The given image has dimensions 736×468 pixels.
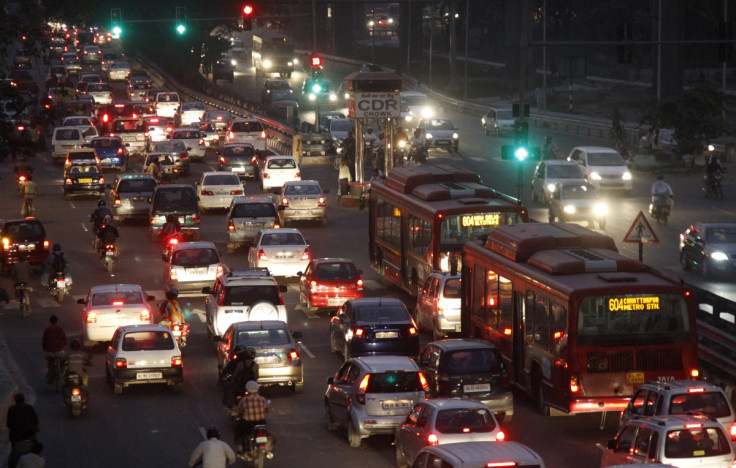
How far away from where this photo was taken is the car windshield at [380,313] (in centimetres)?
2667

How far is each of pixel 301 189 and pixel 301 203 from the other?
2.25 ft

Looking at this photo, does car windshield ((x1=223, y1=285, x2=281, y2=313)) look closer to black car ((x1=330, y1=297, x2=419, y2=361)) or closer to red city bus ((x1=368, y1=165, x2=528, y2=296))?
black car ((x1=330, y1=297, x2=419, y2=361))

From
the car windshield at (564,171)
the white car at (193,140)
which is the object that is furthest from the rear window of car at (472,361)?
the white car at (193,140)

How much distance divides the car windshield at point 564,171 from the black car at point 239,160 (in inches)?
622

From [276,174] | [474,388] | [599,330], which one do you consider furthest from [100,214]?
[599,330]

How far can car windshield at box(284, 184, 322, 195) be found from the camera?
46844 mm

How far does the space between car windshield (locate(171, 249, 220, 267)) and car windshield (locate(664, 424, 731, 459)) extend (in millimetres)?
20678

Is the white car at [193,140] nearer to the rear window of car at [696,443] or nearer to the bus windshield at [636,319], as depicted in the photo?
the bus windshield at [636,319]

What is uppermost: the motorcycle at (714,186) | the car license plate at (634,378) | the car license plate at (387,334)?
the car license plate at (634,378)

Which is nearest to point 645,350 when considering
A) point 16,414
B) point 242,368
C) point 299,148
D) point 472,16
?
point 242,368

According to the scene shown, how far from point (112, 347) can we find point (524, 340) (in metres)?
7.97

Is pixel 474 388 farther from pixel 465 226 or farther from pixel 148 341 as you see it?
pixel 465 226

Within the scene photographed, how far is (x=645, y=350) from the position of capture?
21391 mm

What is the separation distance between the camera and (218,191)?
49594mm
